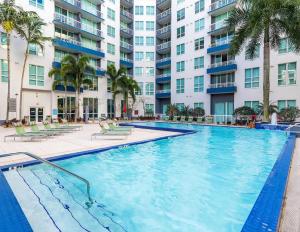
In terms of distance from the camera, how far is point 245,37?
22031 millimetres

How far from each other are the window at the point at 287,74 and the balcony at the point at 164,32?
69.9 feet

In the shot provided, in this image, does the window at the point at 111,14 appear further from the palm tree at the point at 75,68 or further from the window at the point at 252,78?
the window at the point at 252,78

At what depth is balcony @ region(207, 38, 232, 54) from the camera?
102 feet

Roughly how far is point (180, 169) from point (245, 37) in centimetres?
1876

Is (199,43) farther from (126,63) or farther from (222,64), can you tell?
(126,63)

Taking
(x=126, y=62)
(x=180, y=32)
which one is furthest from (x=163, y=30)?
(x=126, y=62)

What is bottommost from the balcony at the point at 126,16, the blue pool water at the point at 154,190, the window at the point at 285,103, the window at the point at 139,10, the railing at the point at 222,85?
the blue pool water at the point at 154,190

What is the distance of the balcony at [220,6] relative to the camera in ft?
102

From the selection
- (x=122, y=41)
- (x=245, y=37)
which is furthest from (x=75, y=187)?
(x=122, y=41)

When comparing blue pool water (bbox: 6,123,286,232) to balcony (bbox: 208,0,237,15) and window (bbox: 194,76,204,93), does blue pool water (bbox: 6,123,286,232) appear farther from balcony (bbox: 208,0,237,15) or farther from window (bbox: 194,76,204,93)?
balcony (bbox: 208,0,237,15)

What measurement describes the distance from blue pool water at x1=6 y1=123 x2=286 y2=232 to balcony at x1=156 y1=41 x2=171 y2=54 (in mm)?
35111

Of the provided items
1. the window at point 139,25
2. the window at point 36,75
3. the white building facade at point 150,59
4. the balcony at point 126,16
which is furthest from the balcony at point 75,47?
the window at point 139,25

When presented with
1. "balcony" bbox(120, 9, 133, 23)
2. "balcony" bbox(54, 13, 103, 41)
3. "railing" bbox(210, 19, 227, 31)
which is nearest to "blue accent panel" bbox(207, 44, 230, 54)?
"railing" bbox(210, 19, 227, 31)

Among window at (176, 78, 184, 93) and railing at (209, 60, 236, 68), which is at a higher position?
railing at (209, 60, 236, 68)
